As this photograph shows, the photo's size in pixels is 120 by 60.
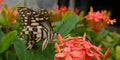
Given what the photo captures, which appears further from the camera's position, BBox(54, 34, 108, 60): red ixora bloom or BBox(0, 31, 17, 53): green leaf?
BBox(0, 31, 17, 53): green leaf

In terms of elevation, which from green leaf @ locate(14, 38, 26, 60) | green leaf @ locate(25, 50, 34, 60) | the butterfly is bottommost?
green leaf @ locate(25, 50, 34, 60)

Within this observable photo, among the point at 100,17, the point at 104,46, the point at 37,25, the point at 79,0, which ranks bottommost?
the point at 79,0

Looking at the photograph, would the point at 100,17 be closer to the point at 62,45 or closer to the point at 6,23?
the point at 6,23

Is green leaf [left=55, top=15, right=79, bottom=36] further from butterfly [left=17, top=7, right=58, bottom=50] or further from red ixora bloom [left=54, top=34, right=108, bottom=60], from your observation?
red ixora bloom [left=54, top=34, right=108, bottom=60]

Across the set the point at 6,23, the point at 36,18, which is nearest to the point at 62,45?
the point at 36,18

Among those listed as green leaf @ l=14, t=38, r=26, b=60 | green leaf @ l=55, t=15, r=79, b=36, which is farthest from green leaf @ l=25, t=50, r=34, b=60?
green leaf @ l=55, t=15, r=79, b=36

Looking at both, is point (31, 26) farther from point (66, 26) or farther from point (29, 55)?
point (66, 26)

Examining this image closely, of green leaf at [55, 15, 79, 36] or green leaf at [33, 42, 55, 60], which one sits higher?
green leaf at [55, 15, 79, 36]
